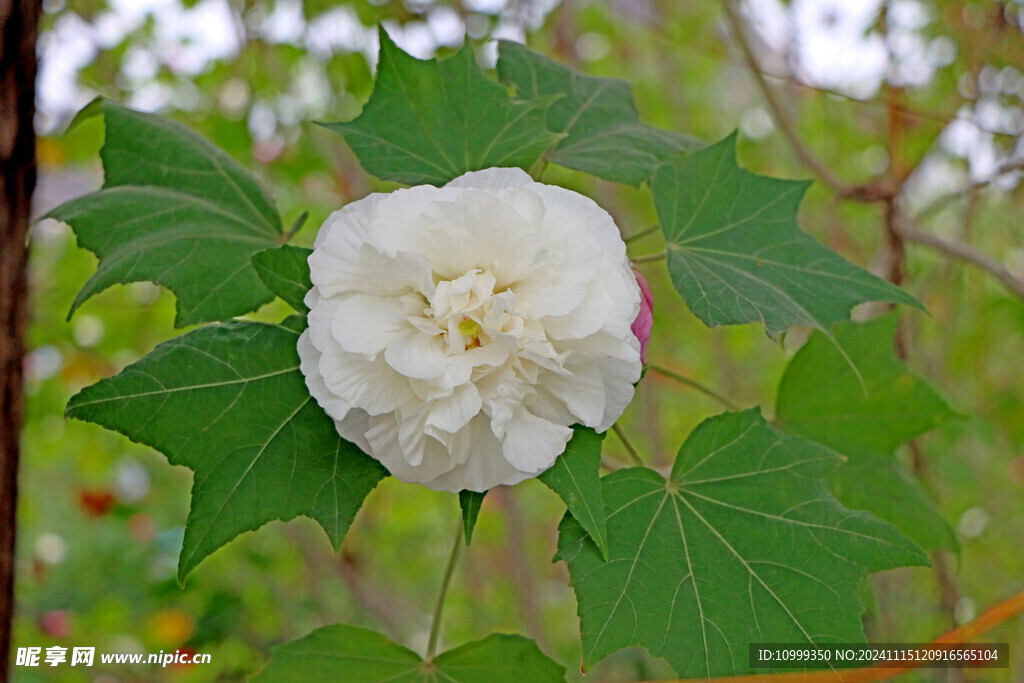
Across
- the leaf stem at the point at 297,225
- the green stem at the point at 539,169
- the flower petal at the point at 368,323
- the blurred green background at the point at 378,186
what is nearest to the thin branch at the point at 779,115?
Answer: the blurred green background at the point at 378,186

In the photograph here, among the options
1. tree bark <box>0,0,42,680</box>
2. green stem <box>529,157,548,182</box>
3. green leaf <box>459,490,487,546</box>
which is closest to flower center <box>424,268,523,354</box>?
green leaf <box>459,490,487,546</box>

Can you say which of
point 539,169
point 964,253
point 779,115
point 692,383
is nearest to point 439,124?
point 539,169

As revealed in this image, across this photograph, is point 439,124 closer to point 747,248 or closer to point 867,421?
point 747,248

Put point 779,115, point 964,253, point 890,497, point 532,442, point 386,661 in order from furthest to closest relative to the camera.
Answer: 1. point 779,115
2. point 964,253
3. point 890,497
4. point 386,661
5. point 532,442

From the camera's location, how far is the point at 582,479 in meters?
0.50

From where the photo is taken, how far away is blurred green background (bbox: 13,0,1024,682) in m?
1.55

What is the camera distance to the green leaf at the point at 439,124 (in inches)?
24.5

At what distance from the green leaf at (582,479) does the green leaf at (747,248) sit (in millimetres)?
153

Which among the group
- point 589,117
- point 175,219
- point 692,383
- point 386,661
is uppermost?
point 589,117

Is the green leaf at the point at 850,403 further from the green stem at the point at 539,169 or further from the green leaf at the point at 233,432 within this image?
the green leaf at the point at 233,432

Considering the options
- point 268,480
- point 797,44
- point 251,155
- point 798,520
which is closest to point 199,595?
point 251,155

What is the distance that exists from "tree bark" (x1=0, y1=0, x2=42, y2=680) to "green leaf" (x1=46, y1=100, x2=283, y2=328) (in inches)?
2.4

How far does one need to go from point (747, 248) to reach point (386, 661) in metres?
0.49

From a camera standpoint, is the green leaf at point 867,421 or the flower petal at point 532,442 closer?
the flower petal at point 532,442
